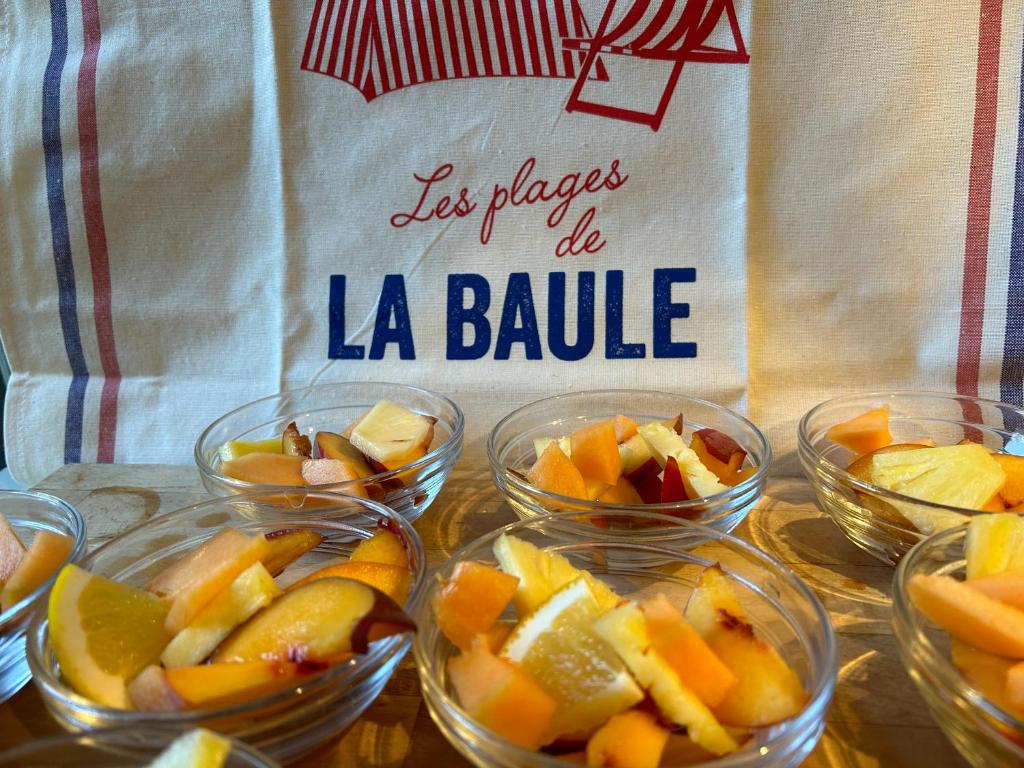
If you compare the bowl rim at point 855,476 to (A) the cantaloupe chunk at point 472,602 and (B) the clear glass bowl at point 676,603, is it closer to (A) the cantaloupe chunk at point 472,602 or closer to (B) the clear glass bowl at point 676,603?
(B) the clear glass bowl at point 676,603

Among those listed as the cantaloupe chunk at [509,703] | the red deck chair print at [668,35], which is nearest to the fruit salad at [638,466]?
the cantaloupe chunk at [509,703]

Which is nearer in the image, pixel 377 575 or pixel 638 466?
pixel 377 575

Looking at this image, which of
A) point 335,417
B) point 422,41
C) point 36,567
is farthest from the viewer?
point 335,417

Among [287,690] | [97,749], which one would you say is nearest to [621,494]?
[287,690]

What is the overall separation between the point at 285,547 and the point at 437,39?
72 centimetres

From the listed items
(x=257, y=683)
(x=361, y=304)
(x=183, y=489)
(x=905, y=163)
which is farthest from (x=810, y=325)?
(x=183, y=489)

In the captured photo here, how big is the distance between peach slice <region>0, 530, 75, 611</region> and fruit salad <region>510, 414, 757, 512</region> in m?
0.51

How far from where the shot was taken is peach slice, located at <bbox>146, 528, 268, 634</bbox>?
0.67 m

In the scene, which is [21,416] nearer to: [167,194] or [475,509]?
[167,194]

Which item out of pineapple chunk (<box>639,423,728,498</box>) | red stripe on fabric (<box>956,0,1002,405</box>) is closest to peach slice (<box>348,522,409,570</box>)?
pineapple chunk (<box>639,423,728,498</box>)

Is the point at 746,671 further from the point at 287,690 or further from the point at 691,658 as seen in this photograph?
the point at 287,690

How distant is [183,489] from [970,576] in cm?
105

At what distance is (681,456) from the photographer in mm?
929

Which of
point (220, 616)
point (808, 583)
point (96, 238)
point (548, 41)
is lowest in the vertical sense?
point (808, 583)
